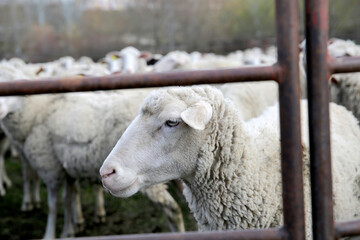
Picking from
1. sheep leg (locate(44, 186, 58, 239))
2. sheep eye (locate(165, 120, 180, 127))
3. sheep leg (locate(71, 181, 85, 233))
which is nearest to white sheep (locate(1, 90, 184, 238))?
sheep leg (locate(44, 186, 58, 239))

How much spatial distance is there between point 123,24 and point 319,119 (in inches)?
1088

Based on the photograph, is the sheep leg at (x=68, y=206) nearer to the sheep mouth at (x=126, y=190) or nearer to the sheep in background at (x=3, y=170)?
the sheep in background at (x=3, y=170)

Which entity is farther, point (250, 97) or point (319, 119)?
point (250, 97)

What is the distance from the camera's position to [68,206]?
4.21 metres

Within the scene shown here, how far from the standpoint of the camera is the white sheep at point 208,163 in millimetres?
1849

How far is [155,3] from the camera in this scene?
29.6m

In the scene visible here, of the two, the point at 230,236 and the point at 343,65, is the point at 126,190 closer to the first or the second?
the point at 230,236

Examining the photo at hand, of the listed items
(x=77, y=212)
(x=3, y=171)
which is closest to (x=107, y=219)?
(x=77, y=212)

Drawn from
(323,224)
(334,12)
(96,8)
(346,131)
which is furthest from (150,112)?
(96,8)

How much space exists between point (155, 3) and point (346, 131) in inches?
1118

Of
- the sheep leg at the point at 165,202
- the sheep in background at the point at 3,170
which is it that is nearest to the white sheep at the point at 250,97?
the sheep leg at the point at 165,202

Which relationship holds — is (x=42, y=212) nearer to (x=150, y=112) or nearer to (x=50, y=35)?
(x=150, y=112)

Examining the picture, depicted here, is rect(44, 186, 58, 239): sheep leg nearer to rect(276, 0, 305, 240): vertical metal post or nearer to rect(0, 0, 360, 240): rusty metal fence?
rect(0, 0, 360, 240): rusty metal fence

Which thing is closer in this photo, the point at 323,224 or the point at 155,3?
the point at 323,224
